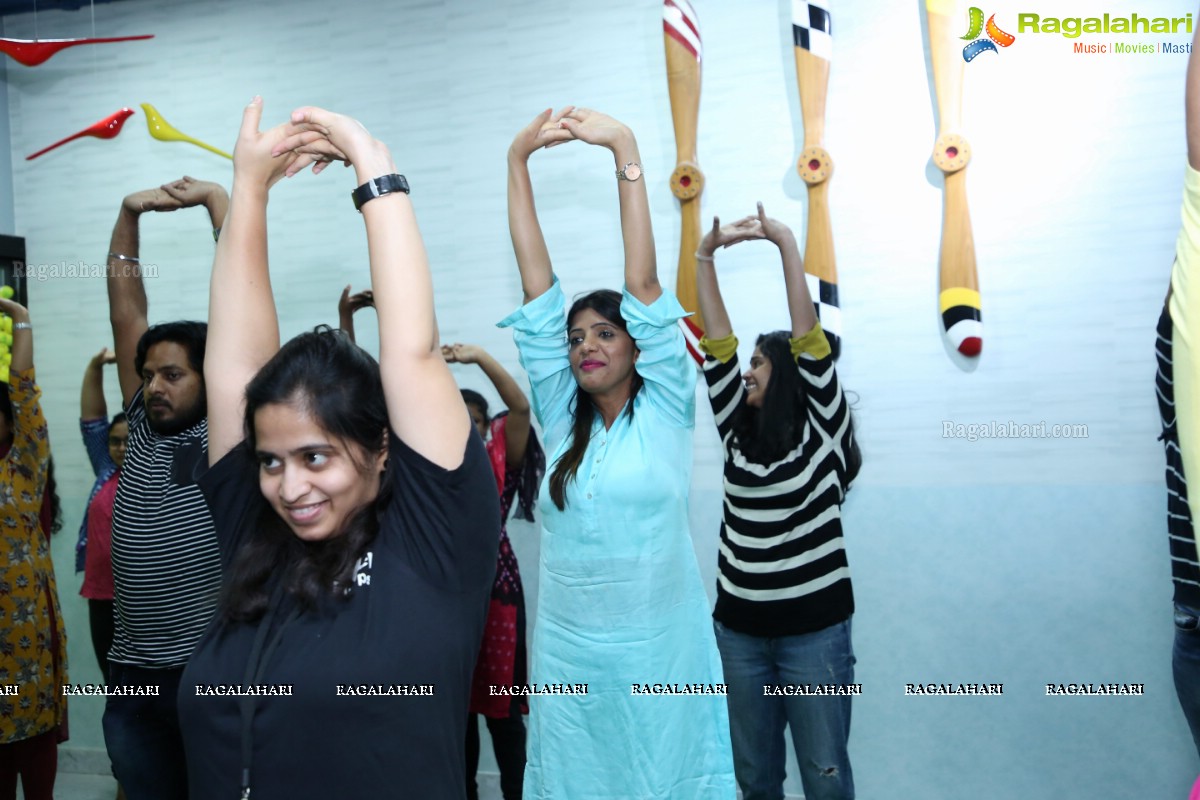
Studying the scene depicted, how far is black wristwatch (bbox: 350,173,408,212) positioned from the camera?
1126 mm

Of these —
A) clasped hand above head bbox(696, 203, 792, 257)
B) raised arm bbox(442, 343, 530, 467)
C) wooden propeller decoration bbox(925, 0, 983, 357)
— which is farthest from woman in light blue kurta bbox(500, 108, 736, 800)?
wooden propeller decoration bbox(925, 0, 983, 357)

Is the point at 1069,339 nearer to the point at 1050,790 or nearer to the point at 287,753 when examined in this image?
the point at 1050,790

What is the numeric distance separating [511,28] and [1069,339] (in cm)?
211

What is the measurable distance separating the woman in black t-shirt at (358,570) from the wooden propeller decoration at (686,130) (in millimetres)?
2041

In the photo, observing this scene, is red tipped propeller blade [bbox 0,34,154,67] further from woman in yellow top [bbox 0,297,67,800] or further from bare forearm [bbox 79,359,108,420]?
woman in yellow top [bbox 0,297,67,800]

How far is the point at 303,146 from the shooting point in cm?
125

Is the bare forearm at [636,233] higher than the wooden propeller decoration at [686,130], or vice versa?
the wooden propeller decoration at [686,130]

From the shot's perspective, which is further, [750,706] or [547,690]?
[750,706]

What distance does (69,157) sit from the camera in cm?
382

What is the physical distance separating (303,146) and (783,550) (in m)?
1.56

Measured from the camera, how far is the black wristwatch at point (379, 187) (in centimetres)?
113

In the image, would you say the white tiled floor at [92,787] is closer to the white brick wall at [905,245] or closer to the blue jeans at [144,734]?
the white brick wall at [905,245]

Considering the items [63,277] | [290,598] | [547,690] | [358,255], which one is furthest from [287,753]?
[63,277]

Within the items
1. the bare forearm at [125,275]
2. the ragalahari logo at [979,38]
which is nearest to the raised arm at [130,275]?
the bare forearm at [125,275]
